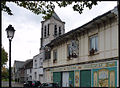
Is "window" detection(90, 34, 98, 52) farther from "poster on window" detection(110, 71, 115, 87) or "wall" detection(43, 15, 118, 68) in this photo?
"poster on window" detection(110, 71, 115, 87)

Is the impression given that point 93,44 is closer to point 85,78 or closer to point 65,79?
point 85,78

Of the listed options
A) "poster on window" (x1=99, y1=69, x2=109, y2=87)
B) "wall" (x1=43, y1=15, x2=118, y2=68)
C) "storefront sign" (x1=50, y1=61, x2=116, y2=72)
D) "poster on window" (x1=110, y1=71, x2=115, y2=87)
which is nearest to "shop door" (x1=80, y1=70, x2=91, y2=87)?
"storefront sign" (x1=50, y1=61, x2=116, y2=72)

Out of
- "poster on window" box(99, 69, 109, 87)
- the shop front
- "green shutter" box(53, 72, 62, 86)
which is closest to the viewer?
the shop front

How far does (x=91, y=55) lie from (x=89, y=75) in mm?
1918

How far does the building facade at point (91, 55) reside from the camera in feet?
48.0

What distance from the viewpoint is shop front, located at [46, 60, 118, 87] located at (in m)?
14.8

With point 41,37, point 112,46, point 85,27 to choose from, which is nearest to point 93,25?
point 85,27

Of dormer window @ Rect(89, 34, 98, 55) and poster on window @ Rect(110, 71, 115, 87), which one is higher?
dormer window @ Rect(89, 34, 98, 55)

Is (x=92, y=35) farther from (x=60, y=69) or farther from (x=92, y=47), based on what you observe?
(x=60, y=69)

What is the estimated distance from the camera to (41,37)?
34.7 metres

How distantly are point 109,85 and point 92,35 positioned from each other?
4.78 metres

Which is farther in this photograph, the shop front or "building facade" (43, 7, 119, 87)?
the shop front

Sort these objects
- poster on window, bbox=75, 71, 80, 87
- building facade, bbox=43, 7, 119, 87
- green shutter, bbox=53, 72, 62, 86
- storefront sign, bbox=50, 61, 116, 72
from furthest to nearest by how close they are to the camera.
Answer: green shutter, bbox=53, 72, 62, 86 → poster on window, bbox=75, 71, 80, 87 → storefront sign, bbox=50, 61, 116, 72 → building facade, bbox=43, 7, 119, 87

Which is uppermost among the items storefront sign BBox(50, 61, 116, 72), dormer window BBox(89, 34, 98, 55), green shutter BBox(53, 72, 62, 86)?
dormer window BBox(89, 34, 98, 55)
